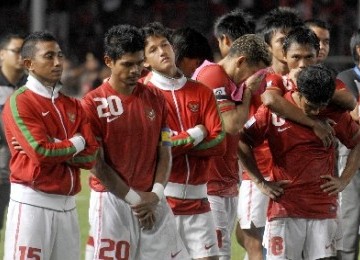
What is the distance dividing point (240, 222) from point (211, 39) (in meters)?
14.0

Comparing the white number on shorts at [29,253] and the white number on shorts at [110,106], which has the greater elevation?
the white number on shorts at [110,106]

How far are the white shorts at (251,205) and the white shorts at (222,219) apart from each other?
18.9 inches

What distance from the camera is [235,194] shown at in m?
9.12

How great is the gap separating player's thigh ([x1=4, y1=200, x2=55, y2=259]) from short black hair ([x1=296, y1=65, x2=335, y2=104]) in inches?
64.4

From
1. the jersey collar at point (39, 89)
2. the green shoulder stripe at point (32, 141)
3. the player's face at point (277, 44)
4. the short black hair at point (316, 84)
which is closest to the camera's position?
the green shoulder stripe at point (32, 141)

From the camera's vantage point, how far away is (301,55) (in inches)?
329

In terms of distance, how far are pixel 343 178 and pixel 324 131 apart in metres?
0.37

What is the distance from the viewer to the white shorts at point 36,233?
7.46 m

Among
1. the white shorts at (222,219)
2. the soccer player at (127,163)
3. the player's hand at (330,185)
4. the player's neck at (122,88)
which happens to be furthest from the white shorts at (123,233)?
the white shorts at (222,219)

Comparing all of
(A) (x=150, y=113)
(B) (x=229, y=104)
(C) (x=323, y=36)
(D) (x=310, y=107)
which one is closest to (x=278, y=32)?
(C) (x=323, y=36)

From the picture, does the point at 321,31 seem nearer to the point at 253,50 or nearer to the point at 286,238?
the point at 253,50

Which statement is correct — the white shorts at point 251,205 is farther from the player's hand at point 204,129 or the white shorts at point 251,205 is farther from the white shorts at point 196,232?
the player's hand at point 204,129

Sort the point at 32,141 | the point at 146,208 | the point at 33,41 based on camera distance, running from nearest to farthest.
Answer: the point at 32,141 < the point at 146,208 < the point at 33,41

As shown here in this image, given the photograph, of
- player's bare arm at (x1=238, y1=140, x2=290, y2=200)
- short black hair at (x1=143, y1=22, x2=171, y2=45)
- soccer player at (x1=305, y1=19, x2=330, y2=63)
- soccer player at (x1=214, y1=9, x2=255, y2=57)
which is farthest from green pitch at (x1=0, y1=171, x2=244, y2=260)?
short black hair at (x1=143, y1=22, x2=171, y2=45)
